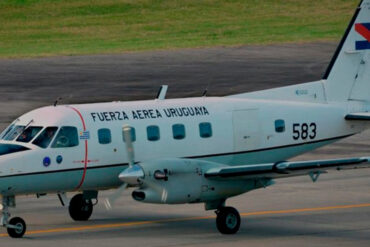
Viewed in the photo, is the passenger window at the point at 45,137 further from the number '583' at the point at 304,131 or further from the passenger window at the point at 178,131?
the number '583' at the point at 304,131

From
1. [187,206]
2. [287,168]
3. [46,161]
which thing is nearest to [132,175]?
[46,161]

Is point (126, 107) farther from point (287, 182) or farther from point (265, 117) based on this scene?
point (287, 182)

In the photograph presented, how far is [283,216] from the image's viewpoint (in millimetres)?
26234

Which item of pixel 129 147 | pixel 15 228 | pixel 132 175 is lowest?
pixel 15 228

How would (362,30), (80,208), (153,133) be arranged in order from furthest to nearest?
1. (362,30)
2. (80,208)
3. (153,133)

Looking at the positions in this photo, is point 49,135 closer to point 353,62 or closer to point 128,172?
point 128,172

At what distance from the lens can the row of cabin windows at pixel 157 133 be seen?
23.9 m

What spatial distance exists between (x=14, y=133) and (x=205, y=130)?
4.58m

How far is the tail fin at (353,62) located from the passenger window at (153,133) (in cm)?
579

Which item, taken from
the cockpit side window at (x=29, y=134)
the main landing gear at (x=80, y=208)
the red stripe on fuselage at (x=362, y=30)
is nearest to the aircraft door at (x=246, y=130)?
the main landing gear at (x=80, y=208)

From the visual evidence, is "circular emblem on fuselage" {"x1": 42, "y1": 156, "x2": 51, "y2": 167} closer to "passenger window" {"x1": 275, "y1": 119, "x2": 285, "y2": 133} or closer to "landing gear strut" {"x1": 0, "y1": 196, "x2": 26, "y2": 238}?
"landing gear strut" {"x1": 0, "y1": 196, "x2": 26, "y2": 238}

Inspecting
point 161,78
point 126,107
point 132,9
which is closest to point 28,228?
point 126,107

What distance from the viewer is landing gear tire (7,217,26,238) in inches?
904

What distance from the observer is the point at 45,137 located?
23312 millimetres
